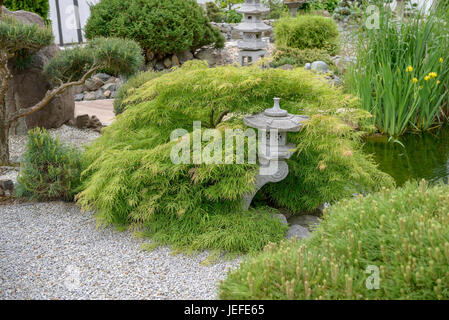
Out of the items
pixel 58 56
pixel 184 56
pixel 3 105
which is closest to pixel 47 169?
pixel 3 105

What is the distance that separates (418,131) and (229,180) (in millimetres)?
3688

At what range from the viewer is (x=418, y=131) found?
615 centimetres

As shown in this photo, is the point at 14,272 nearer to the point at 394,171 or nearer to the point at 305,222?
the point at 305,222

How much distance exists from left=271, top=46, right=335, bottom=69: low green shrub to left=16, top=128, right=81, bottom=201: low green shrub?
579 centimetres

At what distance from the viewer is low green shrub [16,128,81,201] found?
411 centimetres

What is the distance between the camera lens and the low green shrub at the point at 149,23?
28.4 ft

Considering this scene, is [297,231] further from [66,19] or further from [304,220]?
[66,19]

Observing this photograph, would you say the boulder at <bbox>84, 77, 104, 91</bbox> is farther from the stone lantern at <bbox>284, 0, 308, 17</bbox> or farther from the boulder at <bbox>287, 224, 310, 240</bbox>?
the boulder at <bbox>287, 224, 310, 240</bbox>

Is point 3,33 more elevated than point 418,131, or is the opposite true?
point 3,33

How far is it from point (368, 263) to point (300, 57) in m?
7.78

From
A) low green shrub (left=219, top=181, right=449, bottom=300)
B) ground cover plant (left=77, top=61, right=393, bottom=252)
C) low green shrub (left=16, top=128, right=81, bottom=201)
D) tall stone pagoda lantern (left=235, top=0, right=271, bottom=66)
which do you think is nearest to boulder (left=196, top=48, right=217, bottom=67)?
tall stone pagoda lantern (left=235, top=0, right=271, bottom=66)
